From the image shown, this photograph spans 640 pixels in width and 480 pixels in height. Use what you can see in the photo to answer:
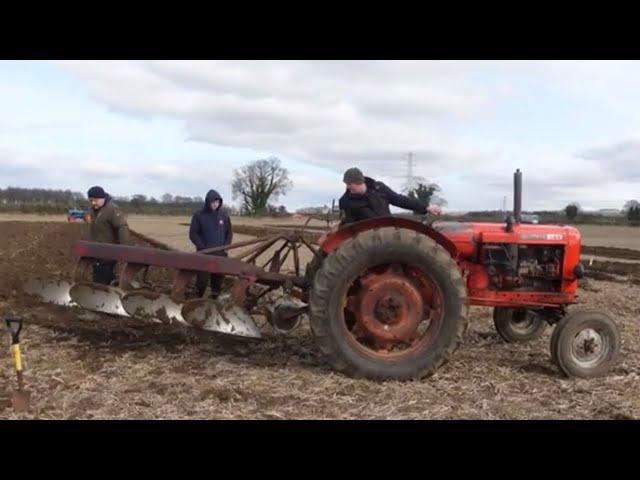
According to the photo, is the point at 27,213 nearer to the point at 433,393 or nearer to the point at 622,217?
the point at 622,217

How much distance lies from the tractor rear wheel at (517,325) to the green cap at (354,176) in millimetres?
2270

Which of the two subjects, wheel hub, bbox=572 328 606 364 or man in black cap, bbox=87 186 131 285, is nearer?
wheel hub, bbox=572 328 606 364

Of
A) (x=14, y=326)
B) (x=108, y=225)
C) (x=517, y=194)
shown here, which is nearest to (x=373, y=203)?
(x=517, y=194)

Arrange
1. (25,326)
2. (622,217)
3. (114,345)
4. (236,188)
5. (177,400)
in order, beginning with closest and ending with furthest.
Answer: (177,400) < (114,345) < (25,326) < (622,217) < (236,188)

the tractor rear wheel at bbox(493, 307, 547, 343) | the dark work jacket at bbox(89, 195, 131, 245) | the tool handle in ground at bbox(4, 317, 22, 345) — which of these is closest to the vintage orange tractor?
the tractor rear wheel at bbox(493, 307, 547, 343)

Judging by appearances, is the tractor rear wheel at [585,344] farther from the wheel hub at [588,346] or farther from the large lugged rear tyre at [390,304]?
the large lugged rear tyre at [390,304]

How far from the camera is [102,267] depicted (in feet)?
24.5

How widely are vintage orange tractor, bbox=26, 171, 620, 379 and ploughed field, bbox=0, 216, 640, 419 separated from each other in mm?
294

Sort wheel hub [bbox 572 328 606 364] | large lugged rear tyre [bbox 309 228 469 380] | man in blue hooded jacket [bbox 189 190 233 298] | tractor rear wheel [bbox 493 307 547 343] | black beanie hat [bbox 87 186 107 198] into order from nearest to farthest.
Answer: large lugged rear tyre [bbox 309 228 469 380]
wheel hub [bbox 572 328 606 364]
tractor rear wheel [bbox 493 307 547 343]
black beanie hat [bbox 87 186 107 198]
man in blue hooded jacket [bbox 189 190 233 298]

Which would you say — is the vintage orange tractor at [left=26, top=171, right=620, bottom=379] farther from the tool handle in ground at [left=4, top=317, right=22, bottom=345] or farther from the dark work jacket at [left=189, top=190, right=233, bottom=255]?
the dark work jacket at [left=189, top=190, right=233, bottom=255]

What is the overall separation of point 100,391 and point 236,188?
75245 millimetres

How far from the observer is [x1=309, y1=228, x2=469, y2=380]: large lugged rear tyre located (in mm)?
5422

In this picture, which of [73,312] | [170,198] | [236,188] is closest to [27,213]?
[170,198]

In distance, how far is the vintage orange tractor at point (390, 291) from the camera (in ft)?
17.9
